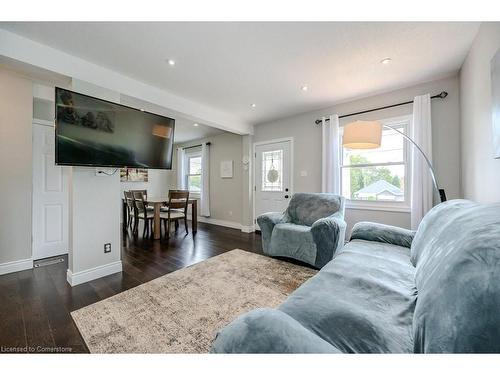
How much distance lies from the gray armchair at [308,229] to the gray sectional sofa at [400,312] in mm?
1107

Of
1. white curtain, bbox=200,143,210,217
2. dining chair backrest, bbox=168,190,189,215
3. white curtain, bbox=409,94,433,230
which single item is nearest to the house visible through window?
white curtain, bbox=200,143,210,217

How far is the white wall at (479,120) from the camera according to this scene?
1628 millimetres

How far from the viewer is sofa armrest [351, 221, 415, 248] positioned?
198 cm

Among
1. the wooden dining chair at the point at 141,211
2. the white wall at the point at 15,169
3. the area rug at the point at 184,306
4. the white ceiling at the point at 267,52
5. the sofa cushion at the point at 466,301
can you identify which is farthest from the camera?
the wooden dining chair at the point at 141,211

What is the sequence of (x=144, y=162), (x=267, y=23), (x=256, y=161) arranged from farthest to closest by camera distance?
(x=256, y=161) → (x=144, y=162) → (x=267, y=23)

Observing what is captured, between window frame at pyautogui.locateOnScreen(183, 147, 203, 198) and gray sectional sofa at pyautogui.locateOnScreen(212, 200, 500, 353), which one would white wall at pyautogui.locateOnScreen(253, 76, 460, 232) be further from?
window frame at pyautogui.locateOnScreen(183, 147, 203, 198)

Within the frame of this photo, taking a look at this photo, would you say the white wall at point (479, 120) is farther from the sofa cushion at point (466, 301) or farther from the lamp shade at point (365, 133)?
the sofa cushion at point (466, 301)

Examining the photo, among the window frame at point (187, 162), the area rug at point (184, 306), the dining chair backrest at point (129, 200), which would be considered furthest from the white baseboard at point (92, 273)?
the window frame at point (187, 162)

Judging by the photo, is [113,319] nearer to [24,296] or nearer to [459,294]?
[24,296]

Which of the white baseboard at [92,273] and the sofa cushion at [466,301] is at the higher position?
the sofa cushion at [466,301]

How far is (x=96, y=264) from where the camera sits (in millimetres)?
2344
